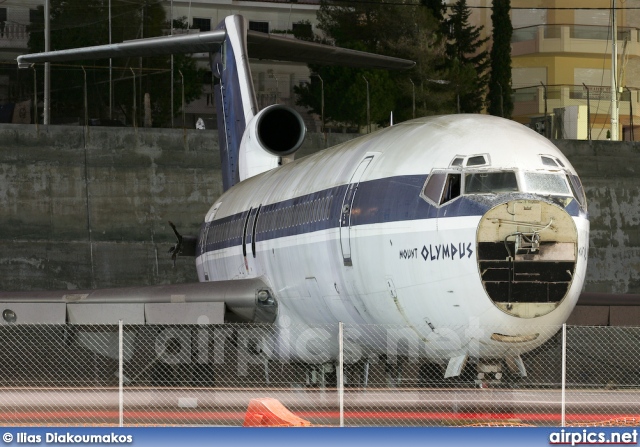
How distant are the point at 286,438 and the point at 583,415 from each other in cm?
530

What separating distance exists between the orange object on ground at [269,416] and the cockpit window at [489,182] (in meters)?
3.25

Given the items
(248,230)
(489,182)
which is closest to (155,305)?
(248,230)

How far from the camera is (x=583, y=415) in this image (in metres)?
15.9

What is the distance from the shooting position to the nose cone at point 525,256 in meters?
13.7

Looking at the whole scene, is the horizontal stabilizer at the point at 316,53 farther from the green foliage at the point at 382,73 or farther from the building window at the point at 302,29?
the building window at the point at 302,29

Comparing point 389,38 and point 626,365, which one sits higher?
point 389,38

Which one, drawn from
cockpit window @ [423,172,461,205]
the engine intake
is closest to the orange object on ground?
cockpit window @ [423,172,461,205]

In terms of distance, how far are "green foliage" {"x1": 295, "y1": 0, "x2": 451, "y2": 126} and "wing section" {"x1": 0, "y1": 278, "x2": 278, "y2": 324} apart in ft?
96.9

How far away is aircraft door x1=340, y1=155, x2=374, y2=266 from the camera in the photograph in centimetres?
1591

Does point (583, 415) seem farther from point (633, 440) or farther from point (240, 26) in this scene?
point (240, 26)

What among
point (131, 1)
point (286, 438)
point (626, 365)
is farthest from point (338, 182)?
point (131, 1)

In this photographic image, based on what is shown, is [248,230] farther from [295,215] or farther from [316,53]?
[316,53]

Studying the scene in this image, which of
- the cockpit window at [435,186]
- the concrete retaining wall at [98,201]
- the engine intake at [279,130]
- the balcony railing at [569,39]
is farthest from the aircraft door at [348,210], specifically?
the balcony railing at [569,39]
